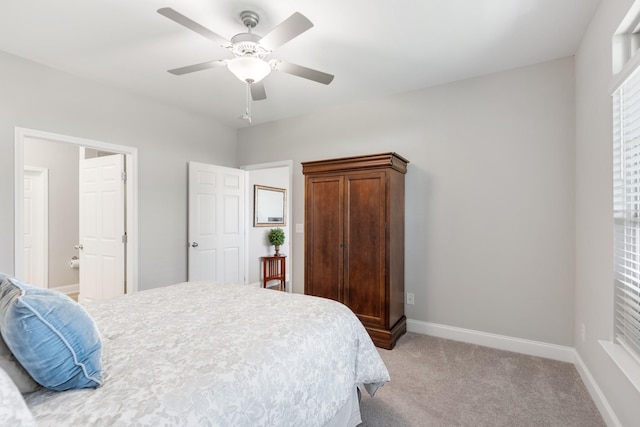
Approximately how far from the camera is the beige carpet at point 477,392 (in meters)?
1.88

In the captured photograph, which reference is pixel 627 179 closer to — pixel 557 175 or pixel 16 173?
pixel 557 175

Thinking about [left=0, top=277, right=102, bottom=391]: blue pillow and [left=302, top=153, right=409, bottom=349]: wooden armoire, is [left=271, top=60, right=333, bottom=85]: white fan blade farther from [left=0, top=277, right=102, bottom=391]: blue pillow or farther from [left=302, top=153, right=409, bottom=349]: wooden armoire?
[left=0, top=277, right=102, bottom=391]: blue pillow

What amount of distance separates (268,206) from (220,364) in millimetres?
4502

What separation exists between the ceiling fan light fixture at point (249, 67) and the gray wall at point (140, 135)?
2028mm

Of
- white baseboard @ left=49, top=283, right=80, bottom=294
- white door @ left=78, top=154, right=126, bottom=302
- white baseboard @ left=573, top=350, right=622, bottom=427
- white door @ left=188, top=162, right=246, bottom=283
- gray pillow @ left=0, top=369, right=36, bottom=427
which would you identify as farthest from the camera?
white baseboard @ left=49, top=283, right=80, bottom=294

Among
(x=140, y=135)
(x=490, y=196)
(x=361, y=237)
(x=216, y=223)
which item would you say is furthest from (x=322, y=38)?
(x=216, y=223)

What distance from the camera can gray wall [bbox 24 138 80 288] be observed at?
4633 mm

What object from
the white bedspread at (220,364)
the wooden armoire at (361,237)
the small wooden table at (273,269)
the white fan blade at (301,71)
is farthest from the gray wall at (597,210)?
the small wooden table at (273,269)

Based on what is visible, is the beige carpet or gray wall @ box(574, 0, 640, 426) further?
the beige carpet

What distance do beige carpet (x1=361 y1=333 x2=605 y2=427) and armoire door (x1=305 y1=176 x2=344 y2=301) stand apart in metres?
0.85

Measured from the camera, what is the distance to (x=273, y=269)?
5.29m

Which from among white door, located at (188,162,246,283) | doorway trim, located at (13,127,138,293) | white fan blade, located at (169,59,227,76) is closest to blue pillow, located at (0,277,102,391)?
white fan blade, located at (169,59,227,76)

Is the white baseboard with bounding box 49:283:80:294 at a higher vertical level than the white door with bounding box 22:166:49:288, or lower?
lower

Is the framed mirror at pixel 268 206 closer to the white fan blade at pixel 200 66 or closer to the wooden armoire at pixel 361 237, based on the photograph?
the wooden armoire at pixel 361 237
